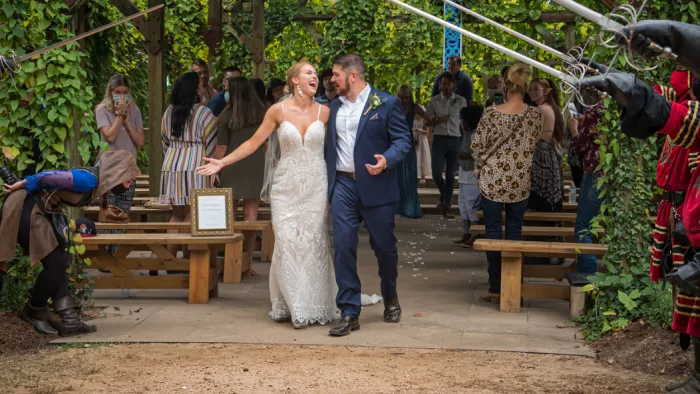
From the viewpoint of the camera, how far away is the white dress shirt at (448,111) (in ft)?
48.1

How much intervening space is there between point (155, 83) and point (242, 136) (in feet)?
11.8

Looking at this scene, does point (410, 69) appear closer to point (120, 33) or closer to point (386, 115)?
point (120, 33)

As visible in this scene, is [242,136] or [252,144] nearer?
[252,144]

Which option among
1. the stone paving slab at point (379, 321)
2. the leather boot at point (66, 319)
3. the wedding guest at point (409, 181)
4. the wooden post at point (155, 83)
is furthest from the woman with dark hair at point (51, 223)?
the wedding guest at point (409, 181)

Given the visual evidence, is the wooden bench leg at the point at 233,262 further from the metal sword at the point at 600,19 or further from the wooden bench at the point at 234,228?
the metal sword at the point at 600,19

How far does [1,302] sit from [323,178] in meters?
2.40

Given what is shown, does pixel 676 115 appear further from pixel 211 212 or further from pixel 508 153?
pixel 211 212

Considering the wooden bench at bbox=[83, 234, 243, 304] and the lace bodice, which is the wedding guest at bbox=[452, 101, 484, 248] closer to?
the wooden bench at bbox=[83, 234, 243, 304]

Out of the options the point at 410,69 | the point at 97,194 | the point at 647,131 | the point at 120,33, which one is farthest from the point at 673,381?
the point at 410,69

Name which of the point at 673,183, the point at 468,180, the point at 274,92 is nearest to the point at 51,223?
the point at 673,183

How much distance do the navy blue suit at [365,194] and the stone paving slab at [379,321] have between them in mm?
420

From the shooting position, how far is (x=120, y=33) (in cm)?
1359

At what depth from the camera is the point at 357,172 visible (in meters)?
7.38

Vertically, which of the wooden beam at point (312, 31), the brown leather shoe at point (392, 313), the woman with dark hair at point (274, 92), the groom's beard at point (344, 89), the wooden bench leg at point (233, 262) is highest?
the wooden beam at point (312, 31)
